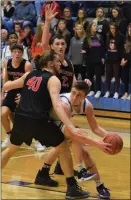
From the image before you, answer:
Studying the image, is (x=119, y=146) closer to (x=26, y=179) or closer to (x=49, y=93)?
(x=49, y=93)

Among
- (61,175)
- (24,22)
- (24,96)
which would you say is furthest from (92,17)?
(24,96)

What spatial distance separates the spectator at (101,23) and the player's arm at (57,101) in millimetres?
6293

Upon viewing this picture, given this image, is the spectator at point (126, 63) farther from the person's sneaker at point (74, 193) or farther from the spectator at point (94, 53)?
the person's sneaker at point (74, 193)

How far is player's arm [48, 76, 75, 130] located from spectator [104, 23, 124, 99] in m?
5.98

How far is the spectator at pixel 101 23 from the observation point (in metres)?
11.8

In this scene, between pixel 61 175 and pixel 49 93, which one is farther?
pixel 61 175

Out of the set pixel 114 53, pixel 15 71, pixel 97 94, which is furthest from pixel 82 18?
pixel 15 71

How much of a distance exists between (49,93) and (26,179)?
66.7 inches

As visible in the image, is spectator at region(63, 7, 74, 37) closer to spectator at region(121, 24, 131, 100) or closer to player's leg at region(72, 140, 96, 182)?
spectator at region(121, 24, 131, 100)

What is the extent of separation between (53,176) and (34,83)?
1.79 metres

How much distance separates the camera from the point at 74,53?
1238 centimetres

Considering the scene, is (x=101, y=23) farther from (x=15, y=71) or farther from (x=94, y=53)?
(x=15, y=71)

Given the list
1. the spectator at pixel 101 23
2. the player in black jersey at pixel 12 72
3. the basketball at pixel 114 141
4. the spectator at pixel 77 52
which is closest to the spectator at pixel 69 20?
the spectator at pixel 77 52

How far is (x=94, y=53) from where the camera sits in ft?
39.6
